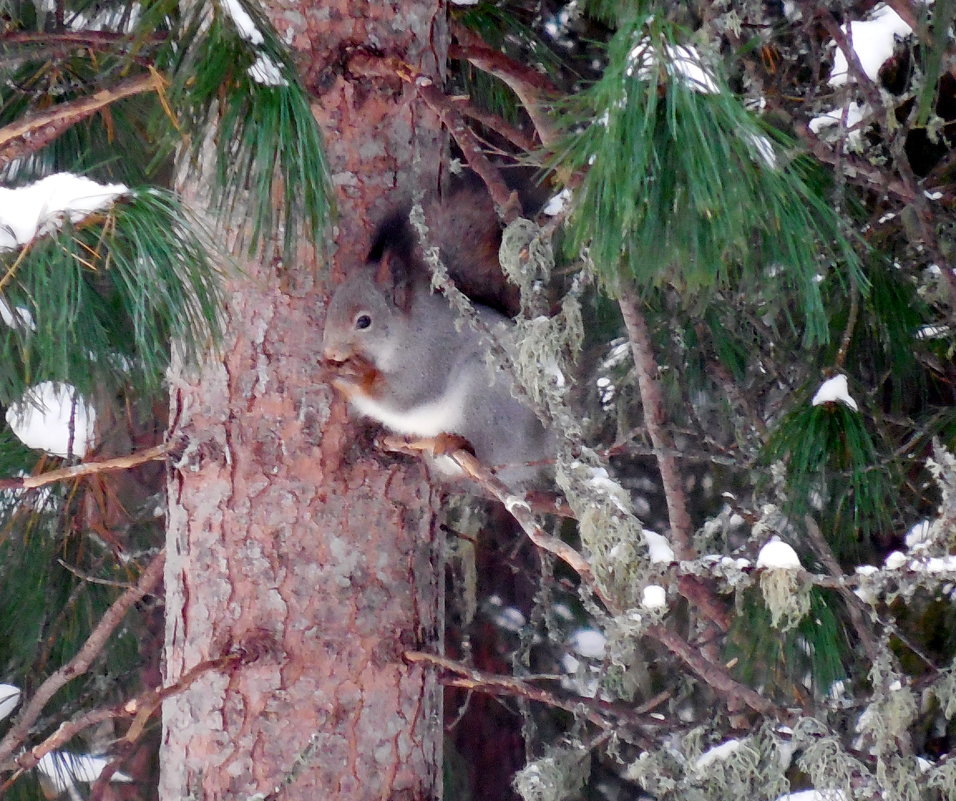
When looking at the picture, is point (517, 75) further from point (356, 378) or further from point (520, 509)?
point (520, 509)

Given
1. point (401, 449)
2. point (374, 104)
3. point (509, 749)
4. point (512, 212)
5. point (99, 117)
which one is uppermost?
point (99, 117)

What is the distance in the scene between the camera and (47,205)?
4.07 ft

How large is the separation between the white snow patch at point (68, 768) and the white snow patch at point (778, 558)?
147 cm

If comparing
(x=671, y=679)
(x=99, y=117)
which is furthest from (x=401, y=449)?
(x=671, y=679)

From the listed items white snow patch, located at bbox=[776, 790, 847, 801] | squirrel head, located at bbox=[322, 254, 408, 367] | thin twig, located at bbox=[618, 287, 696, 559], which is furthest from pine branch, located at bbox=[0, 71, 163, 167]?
white snow patch, located at bbox=[776, 790, 847, 801]

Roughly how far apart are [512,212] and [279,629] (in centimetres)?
Result: 65

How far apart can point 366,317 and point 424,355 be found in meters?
0.18

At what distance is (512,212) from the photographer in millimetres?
1596

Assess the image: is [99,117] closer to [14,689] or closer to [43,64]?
[43,64]

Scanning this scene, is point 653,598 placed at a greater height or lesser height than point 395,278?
lesser

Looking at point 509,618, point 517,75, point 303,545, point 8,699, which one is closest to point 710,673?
point 303,545

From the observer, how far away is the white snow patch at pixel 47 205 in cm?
121

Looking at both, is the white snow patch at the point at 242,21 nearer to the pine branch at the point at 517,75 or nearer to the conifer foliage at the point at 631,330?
the conifer foliage at the point at 631,330

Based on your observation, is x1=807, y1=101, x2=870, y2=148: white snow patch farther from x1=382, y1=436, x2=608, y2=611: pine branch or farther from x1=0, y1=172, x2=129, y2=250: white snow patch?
x1=0, y1=172, x2=129, y2=250: white snow patch
